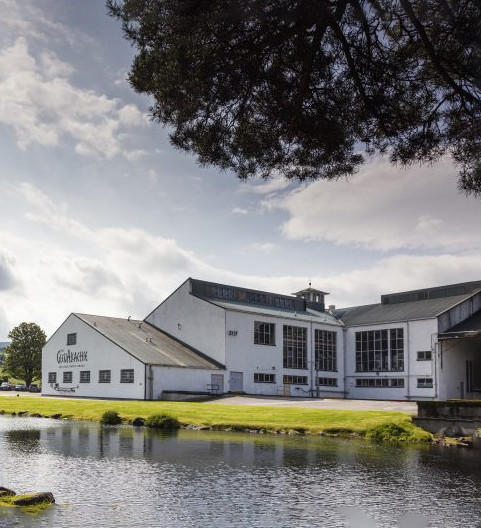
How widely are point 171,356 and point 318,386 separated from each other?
53.2 feet

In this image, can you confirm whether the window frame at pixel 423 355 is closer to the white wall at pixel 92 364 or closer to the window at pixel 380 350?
the window at pixel 380 350

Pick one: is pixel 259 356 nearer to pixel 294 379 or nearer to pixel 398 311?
pixel 294 379

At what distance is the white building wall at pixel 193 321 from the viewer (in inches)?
2314

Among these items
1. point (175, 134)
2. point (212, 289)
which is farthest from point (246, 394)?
point (175, 134)

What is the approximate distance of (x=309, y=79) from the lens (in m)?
11.1

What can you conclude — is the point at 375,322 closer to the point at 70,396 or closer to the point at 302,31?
the point at 70,396

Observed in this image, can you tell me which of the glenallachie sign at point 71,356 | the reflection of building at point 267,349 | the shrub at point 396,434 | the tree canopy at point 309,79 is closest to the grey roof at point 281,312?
the reflection of building at point 267,349

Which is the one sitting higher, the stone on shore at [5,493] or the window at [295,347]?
the window at [295,347]

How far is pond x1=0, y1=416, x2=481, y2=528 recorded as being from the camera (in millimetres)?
11477

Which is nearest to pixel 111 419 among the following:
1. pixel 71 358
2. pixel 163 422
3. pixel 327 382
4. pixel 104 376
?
pixel 163 422

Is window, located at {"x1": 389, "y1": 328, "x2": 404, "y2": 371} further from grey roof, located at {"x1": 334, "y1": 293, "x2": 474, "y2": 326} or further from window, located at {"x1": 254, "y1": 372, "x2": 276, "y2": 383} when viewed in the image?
window, located at {"x1": 254, "y1": 372, "x2": 276, "y2": 383}

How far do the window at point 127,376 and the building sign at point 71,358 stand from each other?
20.7 feet

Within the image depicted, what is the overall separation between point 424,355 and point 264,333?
14.8 m

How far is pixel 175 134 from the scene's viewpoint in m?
11.5
